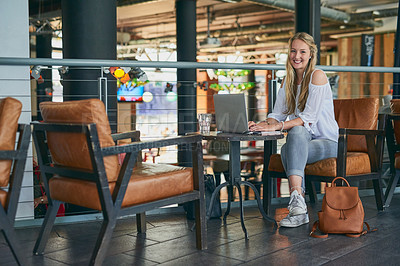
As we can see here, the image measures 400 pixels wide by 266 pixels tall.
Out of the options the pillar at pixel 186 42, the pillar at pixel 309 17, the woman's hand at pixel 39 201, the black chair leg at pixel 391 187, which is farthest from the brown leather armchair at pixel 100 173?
the pillar at pixel 186 42

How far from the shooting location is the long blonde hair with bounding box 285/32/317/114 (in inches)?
130

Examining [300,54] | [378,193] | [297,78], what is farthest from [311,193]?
[300,54]

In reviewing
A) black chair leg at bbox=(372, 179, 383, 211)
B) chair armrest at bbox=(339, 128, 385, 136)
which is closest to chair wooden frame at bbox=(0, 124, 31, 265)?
chair armrest at bbox=(339, 128, 385, 136)

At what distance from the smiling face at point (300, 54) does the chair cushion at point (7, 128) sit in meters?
1.88

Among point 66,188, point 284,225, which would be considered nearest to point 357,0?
point 284,225

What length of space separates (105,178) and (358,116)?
221 cm

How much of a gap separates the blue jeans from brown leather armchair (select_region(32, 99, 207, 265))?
0.74 m

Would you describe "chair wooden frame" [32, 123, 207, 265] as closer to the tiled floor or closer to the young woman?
the tiled floor

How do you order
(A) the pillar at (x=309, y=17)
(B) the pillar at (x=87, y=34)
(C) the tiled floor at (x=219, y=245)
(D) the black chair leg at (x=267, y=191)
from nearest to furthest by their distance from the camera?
1. (C) the tiled floor at (x=219, y=245)
2. (D) the black chair leg at (x=267, y=191)
3. (B) the pillar at (x=87, y=34)
4. (A) the pillar at (x=309, y=17)

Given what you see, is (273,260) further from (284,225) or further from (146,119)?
(146,119)

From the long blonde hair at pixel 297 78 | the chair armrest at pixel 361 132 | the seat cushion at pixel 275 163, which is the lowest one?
the seat cushion at pixel 275 163

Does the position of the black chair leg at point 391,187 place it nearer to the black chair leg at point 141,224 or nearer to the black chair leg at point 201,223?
the black chair leg at point 201,223

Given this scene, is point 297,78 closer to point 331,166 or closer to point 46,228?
point 331,166

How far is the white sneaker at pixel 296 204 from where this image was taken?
10.1 ft
